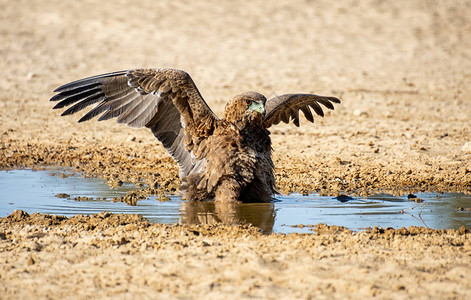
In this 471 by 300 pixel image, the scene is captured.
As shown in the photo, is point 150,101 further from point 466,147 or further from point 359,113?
point 359,113

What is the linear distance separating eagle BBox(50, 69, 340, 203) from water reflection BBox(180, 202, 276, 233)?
0.49 feet

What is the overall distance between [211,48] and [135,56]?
2.02m

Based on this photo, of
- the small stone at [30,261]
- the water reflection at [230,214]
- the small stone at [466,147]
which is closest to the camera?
the small stone at [30,261]

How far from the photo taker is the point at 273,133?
1127cm

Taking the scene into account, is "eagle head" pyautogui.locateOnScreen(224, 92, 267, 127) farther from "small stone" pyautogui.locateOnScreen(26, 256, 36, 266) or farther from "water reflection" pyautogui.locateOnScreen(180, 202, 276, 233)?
"small stone" pyautogui.locateOnScreen(26, 256, 36, 266)

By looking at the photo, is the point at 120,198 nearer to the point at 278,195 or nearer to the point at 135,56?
the point at 278,195

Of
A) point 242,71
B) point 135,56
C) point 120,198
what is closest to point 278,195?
point 120,198

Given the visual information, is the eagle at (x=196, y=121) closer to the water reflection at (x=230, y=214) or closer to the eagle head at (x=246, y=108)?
the eagle head at (x=246, y=108)

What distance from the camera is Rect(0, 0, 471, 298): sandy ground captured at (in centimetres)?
479

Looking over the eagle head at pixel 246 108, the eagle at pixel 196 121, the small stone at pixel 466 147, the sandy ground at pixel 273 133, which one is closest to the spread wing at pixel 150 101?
the eagle at pixel 196 121

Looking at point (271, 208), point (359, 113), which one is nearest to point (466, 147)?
point (359, 113)

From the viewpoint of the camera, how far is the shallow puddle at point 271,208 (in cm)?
661

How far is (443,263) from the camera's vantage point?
5.07 meters

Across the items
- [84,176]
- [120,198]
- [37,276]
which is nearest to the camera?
[37,276]
